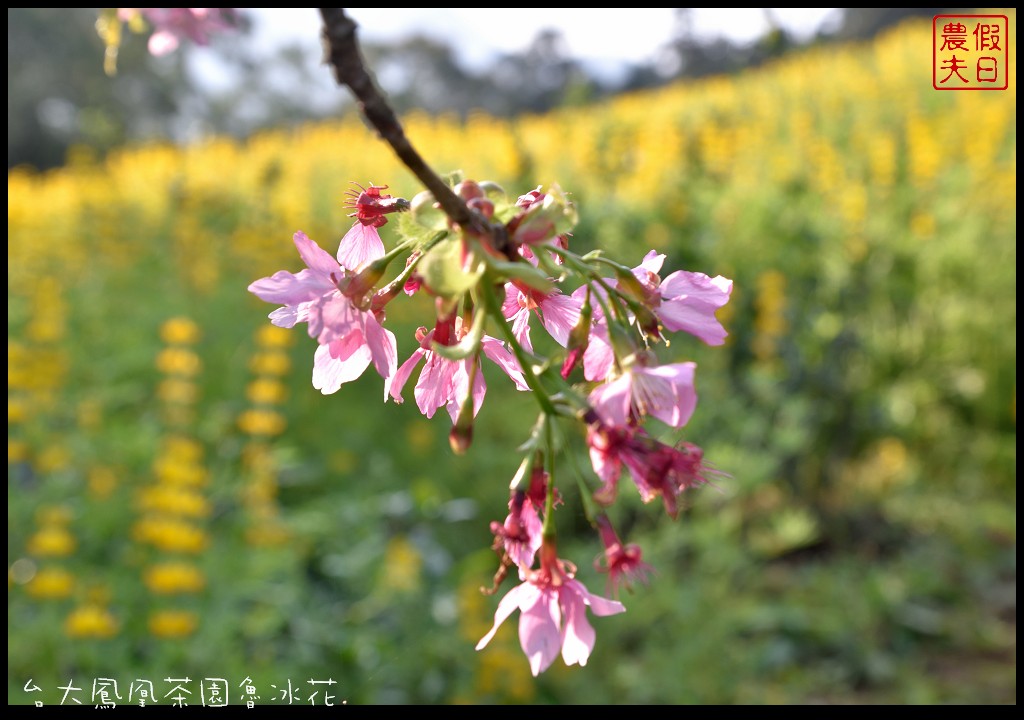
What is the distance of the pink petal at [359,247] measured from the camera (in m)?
0.53

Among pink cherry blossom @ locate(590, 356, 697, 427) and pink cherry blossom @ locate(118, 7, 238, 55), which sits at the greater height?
pink cherry blossom @ locate(118, 7, 238, 55)

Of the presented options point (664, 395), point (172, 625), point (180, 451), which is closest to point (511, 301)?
point (664, 395)

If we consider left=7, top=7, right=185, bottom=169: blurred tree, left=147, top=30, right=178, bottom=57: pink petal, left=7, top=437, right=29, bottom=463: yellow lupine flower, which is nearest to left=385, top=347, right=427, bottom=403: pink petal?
left=147, top=30, right=178, bottom=57: pink petal

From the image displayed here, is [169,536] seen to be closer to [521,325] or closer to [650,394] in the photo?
[521,325]

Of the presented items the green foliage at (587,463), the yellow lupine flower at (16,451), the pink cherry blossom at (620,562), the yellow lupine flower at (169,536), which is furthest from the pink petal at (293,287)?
the yellow lupine flower at (16,451)

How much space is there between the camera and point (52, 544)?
1.87 meters

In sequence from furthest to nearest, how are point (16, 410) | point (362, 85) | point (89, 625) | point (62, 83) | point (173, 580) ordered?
point (62, 83), point (16, 410), point (173, 580), point (89, 625), point (362, 85)

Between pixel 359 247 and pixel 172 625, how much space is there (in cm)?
A: 149

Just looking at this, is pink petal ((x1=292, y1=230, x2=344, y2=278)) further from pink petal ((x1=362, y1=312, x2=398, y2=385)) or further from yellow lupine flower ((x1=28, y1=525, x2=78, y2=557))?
yellow lupine flower ((x1=28, y1=525, x2=78, y2=557))

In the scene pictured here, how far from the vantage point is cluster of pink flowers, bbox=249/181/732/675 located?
42 centimetres

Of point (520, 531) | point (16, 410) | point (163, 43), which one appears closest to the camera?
point (520, 531)

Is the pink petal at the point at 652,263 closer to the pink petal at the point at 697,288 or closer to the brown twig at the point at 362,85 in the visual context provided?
the pink petal at the point at 697,288

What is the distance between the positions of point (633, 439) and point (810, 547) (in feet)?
9.13

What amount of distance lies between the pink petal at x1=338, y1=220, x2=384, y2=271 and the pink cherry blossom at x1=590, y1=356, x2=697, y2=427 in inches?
6.9
